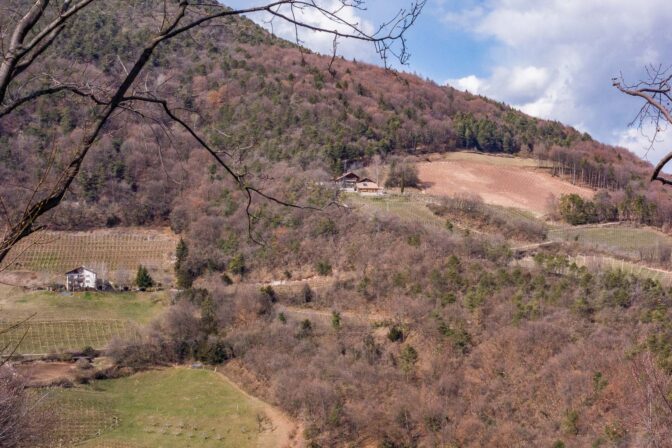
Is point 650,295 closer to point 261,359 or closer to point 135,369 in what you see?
point 261,359

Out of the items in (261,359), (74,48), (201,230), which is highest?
(74,48)

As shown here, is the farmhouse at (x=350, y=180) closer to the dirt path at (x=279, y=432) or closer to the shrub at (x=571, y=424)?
the dirt path at (x=279, y=432)

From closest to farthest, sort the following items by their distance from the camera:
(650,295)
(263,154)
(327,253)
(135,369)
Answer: (650,295)
(135,369)
(327,253)
(263,154)

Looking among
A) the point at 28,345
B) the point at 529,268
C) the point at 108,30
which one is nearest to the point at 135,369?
the point at 28,345

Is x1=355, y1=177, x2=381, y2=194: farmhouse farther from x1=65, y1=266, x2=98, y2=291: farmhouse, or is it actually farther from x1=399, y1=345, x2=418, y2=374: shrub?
x1=399, y1=345, x2=418, y2=374: shrub

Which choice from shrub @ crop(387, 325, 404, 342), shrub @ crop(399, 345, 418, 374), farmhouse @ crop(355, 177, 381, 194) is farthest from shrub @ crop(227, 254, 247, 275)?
shrub @ crop(399, 345, 418, 374)

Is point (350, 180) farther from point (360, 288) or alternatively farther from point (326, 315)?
point (326, 315)

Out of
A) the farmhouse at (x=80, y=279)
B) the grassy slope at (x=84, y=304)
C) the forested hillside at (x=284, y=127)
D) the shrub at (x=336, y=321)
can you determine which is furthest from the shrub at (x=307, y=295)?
the farmhouse at (x=80, y=279)
